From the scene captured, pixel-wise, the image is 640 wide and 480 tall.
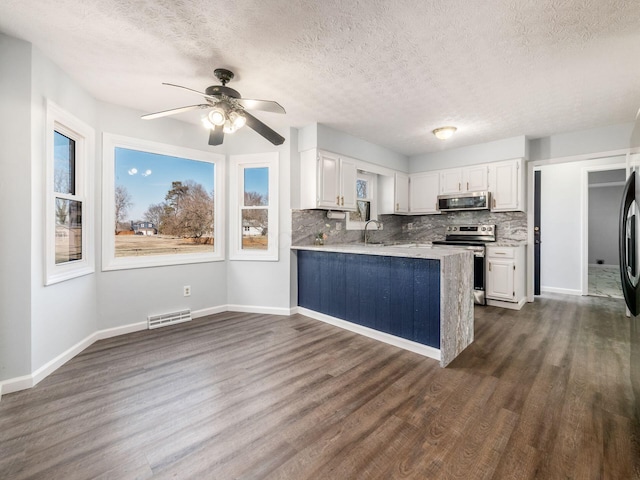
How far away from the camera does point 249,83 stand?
2762 millimetres

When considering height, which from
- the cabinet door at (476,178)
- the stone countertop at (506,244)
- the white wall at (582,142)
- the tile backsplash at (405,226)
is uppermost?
the white wall at (582,142)

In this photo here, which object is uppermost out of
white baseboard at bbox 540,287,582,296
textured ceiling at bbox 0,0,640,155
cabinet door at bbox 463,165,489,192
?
textured ceiling at bbox 0,0,640,155

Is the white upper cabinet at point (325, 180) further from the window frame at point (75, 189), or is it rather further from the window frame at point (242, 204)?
the window frame at point (75, 189)

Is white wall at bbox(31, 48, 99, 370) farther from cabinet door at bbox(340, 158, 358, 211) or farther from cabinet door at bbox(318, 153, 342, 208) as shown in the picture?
cabinet door at bbox(340, 158, 358, 211)

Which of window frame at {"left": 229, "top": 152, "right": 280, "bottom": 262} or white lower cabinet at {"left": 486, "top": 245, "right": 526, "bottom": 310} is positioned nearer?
window frame at {"left": 229, "top": 152, "right": 280, "bottom": 262}

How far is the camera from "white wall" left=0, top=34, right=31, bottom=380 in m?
2.07

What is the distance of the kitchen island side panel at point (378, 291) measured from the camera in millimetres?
2668

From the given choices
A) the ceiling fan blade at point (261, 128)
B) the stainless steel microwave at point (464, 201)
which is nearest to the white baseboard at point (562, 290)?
the stainless steel microwave at point (464, 201)

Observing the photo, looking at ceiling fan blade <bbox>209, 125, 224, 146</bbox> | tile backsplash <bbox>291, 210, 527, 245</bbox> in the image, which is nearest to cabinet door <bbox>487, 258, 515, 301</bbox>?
tile backsplash <bbox>291, 210, 527, 245</bbox>

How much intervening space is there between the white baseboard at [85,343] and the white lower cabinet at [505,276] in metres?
3.07

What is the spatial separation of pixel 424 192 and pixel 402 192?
395 millimetres

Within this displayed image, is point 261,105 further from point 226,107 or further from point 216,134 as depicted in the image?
point 216,134

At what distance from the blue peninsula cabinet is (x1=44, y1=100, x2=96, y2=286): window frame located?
96.0 inches

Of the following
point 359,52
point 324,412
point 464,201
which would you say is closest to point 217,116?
point 359,52
